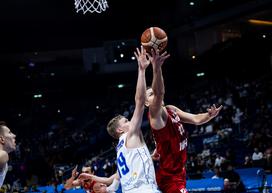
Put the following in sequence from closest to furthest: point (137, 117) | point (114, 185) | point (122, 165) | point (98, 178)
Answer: point (137, 117) → point (122, 165) → point (98, 178) → point (114, 185)

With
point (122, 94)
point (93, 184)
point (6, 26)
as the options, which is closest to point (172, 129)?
point (93, 184)

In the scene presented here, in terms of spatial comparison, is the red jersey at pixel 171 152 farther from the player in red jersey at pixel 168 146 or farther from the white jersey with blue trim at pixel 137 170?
the white jersey with blue trim at pixel 137 170

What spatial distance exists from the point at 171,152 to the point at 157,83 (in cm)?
78

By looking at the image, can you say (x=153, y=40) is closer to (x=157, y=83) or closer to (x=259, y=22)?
(x=157, y=83)

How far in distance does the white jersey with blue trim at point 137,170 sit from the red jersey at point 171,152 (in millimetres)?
279

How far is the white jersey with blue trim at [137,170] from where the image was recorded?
4.14 meters

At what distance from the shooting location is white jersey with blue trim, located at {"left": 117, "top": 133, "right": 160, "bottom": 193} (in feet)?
13.6

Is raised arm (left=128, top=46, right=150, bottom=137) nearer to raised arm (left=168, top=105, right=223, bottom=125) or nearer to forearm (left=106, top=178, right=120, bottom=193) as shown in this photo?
raised arm (left=168, top=105, right=223, bottom=125)

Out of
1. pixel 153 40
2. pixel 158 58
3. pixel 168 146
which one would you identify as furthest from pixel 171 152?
pixel 153 40

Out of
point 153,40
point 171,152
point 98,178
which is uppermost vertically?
point 153,40

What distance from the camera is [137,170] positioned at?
4.16 m

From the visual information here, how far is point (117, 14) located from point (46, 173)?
904 cm

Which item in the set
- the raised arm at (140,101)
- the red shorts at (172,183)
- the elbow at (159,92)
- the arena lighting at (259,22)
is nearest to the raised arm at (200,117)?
the red shorts at (172,183)

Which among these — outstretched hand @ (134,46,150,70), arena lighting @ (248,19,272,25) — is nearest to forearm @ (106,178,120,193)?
outstretched hand @ (134,46,150,70)
